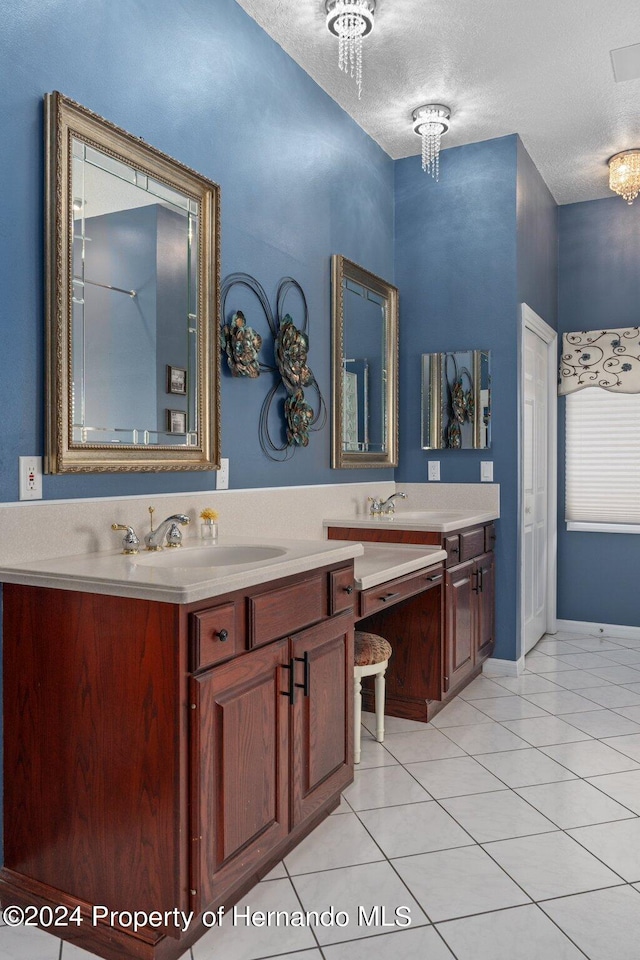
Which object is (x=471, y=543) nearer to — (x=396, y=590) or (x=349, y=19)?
(x=396, y=590)

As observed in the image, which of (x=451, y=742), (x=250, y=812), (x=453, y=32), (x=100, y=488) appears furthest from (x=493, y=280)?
(x=250, y=812)

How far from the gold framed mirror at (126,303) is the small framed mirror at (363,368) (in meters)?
1.00

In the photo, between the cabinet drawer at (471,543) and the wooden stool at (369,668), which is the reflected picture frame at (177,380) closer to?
the wooden stool at (369,668)

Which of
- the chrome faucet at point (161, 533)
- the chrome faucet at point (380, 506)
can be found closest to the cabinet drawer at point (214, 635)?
the chrome faucet at point (161, 533)

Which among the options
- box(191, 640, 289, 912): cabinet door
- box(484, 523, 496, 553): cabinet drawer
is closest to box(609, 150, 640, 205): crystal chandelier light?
box(484, 523, 496, 553): cabinet drawer

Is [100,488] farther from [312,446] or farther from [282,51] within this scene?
[282,51]

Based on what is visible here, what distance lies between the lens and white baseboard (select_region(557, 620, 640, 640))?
15.2 feet

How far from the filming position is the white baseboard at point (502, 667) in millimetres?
3807

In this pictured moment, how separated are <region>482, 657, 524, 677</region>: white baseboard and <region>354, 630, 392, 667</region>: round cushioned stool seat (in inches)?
51.5

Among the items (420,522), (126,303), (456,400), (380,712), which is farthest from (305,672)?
(456,400)

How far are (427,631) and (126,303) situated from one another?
6.15 ft

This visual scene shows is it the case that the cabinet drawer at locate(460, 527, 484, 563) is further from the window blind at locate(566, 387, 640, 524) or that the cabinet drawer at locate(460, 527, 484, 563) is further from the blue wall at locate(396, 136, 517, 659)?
the window blind at locate(566, 387, 640, 524)

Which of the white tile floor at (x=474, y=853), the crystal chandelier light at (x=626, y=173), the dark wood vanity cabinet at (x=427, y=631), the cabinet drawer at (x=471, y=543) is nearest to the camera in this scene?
the white tile floor at (x=474, y=853)

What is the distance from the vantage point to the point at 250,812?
1778 millimetres
